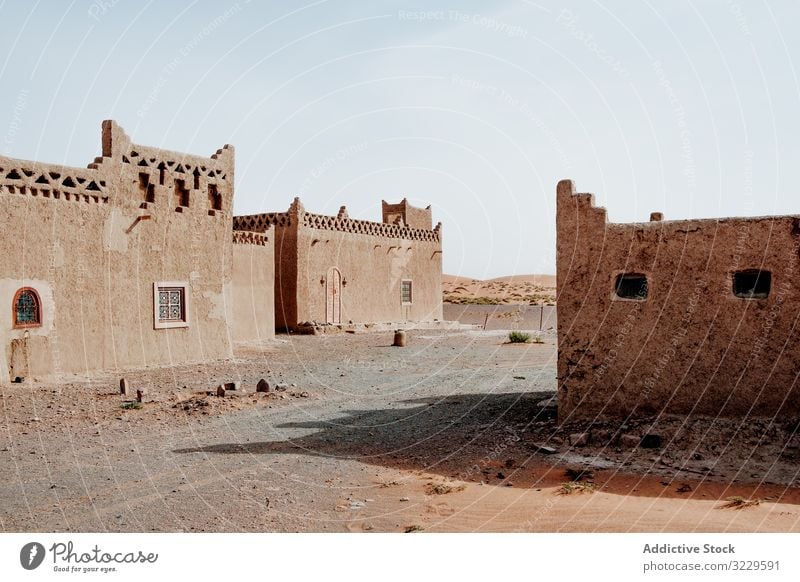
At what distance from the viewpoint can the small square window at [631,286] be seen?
9.36 m

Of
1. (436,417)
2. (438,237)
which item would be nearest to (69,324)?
(436,417)

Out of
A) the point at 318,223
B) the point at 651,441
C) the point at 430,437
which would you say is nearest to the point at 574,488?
the point at 651,441

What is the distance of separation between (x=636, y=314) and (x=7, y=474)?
7.92 metres

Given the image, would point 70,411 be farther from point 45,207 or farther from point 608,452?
point 608,452

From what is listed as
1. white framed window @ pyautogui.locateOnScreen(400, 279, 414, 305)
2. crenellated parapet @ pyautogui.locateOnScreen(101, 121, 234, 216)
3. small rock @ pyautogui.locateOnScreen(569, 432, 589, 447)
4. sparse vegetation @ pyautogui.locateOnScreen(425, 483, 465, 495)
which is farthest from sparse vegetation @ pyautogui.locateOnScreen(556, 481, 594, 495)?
white framed window @ pyautogui.locateOnScreen(400, 279, 414, 305)

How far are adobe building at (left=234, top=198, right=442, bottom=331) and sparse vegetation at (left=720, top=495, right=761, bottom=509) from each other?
62.1 feet

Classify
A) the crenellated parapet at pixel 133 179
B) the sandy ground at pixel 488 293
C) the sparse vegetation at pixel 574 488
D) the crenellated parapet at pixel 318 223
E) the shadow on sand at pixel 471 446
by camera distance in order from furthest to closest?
the sandy ground at pixel 488 293
the crenellated parapet at pixel 318 223
the crenellated parapet at pixel 133 179
the shadow on sand at pixel 471 446
the sparse vegetation at pixel 574 488

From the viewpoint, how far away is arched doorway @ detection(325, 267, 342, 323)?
87.6 ft

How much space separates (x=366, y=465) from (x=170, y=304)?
9890mm

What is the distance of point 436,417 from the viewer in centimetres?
1097

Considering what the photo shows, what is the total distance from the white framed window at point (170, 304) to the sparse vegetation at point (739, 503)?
13.0 m

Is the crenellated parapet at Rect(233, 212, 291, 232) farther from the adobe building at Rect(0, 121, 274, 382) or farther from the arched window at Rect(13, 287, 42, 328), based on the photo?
the arched window at Rect(13, 287, 42, 328)

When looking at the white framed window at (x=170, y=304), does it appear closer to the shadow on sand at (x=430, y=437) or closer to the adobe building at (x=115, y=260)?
the adobe building at (x=115, y=260)

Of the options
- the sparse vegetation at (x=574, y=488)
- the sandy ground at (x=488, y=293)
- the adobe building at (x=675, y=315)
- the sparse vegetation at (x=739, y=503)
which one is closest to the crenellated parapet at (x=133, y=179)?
the adobe building at (x=675, y=315)
